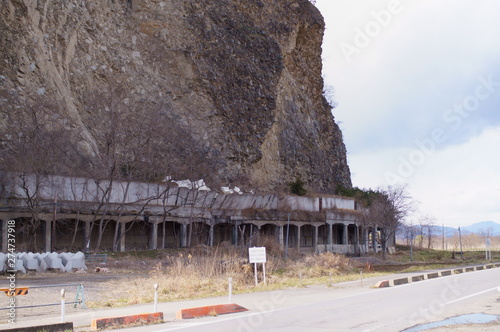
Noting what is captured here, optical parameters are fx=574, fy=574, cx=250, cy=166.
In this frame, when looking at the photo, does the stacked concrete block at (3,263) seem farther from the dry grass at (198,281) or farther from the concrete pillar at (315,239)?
the concrete pillar at (315,239)

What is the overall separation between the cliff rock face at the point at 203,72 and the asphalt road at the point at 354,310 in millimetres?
Result: 25705

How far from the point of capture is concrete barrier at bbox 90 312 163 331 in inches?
459

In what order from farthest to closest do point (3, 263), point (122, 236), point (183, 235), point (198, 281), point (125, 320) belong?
point (183, 235) → point (122, 236) → point (3, 263) → point (198, 281) → point (125, 320)

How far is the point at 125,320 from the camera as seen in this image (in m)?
12.2

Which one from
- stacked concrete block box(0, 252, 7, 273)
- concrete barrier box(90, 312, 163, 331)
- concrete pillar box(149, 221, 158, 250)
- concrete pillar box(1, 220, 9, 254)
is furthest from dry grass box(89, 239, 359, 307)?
concrete pillar box(149, 221, 158, 250)

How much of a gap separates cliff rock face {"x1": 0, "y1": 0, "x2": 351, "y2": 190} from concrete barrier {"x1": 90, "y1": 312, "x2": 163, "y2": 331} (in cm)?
2650

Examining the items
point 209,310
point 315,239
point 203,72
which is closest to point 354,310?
point 209,310

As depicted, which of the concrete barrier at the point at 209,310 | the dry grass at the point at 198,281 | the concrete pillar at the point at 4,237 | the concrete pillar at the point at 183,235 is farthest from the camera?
the concrete pillar at the point at 183,235

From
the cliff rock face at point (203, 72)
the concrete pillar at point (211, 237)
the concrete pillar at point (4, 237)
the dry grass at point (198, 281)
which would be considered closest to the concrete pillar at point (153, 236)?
the concrete pillar at point (211, 237)

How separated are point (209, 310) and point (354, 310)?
3.56 metres

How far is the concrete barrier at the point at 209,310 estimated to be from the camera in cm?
1335

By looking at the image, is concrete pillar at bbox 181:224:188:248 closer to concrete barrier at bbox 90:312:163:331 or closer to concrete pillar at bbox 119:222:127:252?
concrete pillar at bbox 119:222:127:252

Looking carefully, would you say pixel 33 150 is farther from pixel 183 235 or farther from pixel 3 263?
pixel 183 235

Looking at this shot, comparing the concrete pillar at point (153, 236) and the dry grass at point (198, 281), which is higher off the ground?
the concrete pillar at point (153, 236)
